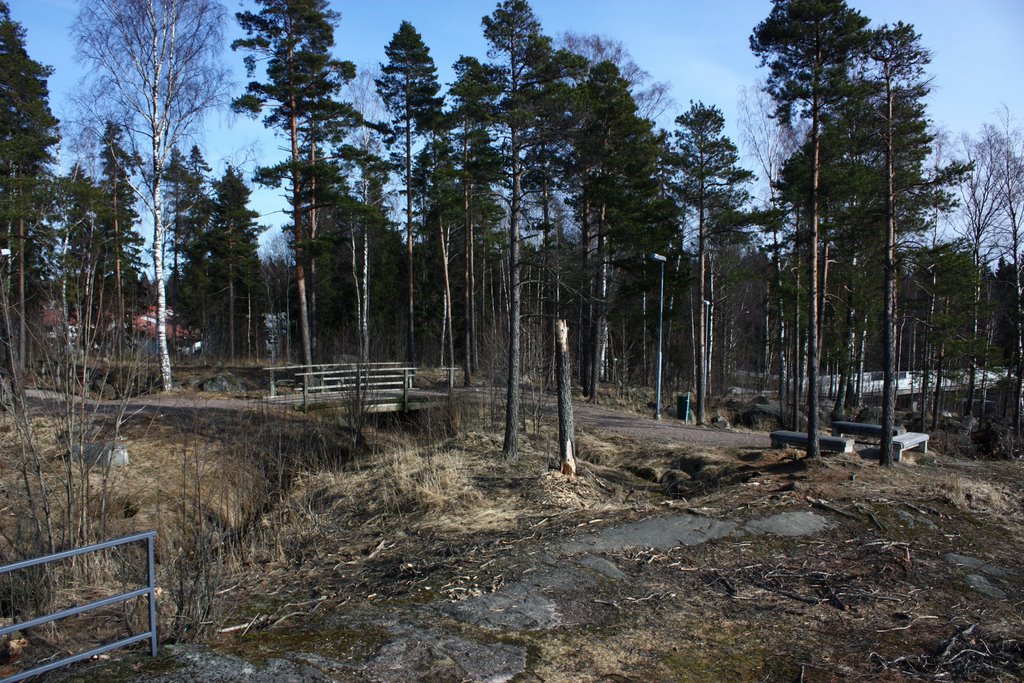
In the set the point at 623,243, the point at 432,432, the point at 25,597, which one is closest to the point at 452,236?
Answer: the point at 623,243

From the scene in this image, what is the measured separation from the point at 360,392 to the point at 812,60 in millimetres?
11879

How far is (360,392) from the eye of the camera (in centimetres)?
1488

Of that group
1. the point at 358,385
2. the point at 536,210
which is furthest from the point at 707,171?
the point at 358,385

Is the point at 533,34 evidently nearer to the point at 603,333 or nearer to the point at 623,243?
the point at 623,243

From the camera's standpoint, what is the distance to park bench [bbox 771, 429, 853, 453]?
571 inches

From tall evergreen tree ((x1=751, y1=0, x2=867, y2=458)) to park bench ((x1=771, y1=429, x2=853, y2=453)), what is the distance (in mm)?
1085

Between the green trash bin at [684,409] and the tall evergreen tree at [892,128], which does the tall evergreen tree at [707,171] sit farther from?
the tall evergreen tree at [892,128]

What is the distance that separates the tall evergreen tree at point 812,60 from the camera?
13414 mm

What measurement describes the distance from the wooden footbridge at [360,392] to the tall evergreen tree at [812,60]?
8.40 m

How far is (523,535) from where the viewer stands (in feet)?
26.6

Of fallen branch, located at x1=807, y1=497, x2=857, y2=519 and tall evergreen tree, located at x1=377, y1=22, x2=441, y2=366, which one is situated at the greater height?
tall evergreen tree, located at x1=377, y1=22, x2=441, y2=366

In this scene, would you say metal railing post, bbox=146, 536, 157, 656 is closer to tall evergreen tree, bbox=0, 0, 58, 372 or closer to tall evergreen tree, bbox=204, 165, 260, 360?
tall evergreen tree, bbox=0, 0, 58, 372

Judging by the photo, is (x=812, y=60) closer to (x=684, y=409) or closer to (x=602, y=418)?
(x=602, y=418)

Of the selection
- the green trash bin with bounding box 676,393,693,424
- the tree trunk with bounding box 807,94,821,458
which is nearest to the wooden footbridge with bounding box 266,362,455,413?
the tree trunk with bounding box 807,94,821,458
